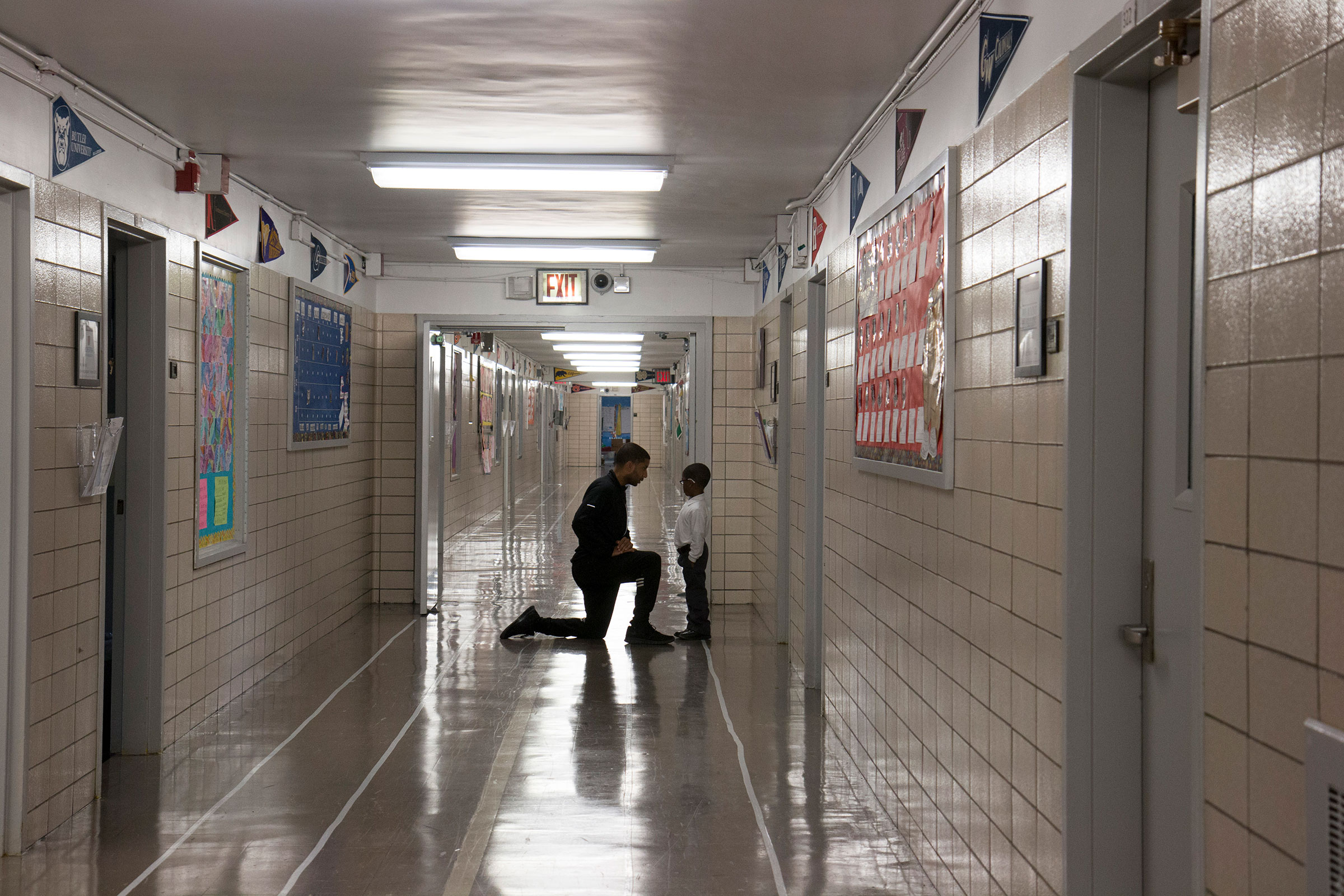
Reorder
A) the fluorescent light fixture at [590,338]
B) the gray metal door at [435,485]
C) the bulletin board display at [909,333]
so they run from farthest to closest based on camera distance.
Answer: the fluorescent light fixture at [590,338], the gray metal door at [435,485], the bulletin board display at [909,333]

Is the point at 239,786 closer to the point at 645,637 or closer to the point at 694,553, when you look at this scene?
the point at 645,637

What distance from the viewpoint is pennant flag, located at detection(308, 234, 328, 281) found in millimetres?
7000

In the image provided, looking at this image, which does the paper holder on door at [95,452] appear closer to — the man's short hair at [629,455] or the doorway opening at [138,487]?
the doorway opening at [138,487]

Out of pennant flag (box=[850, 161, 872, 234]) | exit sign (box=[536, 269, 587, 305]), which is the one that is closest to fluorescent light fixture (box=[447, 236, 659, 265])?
exit sign (box=[536, 269, 587, 305])

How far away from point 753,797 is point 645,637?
2945 millimetres

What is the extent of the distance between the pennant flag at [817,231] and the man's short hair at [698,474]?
72.0 inches

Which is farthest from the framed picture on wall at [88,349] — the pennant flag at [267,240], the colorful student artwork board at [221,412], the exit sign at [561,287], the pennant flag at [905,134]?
the exit sign at [561,287]

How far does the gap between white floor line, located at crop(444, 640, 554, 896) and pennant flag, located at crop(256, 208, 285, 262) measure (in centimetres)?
283

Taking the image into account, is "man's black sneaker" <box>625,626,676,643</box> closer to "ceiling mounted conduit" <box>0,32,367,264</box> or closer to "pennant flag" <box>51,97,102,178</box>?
"ceiling mounted conduit" <box>0,32,367,264</box>

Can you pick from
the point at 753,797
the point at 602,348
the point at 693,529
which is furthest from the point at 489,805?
the point at 602,348

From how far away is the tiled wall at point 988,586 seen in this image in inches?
99.5

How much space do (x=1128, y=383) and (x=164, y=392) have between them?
13.2 ft

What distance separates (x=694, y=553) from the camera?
23.7 ft

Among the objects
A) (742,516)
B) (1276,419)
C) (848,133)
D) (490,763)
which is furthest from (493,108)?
(742,516)
